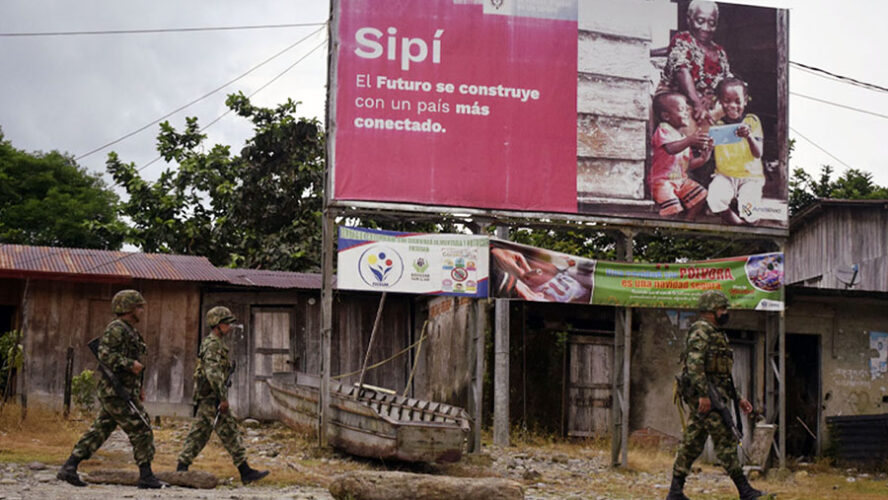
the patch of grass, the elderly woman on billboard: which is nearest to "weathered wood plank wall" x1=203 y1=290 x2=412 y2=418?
the patch of grass

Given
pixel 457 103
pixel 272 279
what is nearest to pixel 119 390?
pixel 457 103

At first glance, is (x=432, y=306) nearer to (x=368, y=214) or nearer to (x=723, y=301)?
(x=368, y=214)

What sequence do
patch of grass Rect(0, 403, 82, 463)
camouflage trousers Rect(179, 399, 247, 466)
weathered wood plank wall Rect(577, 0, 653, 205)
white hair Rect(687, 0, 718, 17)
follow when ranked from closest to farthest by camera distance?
camouflage trousers Rect(179, 399, 247, 466) → patch of grass Rect(0, 403, 82, 463) → weathered wood plank wall Rect(577, 0, 653, 205) → white hair Rect(687, 0, 718, 17)

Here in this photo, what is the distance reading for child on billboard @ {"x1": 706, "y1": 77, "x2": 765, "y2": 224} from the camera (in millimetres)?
17438

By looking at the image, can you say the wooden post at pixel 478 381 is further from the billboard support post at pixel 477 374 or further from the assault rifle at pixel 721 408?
the assault rifle at pixel 721 408

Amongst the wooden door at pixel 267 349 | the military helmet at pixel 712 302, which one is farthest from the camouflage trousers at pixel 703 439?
the wooden door at pixel 267 349

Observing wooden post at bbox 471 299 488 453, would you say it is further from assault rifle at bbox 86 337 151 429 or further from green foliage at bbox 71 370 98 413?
green foliage at bbox 71 370 98 413

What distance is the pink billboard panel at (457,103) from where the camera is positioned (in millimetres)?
16203

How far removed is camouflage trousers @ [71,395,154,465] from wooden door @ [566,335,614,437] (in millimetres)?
10741

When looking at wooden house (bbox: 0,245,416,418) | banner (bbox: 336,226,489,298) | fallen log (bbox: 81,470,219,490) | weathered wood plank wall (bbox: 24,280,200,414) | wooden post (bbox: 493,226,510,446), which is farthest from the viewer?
weathered wood plank wall (bbox: 24,280,200,414)

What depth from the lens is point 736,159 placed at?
17547 millimetres

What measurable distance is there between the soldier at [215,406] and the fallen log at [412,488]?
1.76 meters

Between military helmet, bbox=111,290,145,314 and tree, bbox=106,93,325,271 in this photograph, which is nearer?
military helmet, bbox=111,290,145,314

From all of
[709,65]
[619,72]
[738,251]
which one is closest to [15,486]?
[619,72]
